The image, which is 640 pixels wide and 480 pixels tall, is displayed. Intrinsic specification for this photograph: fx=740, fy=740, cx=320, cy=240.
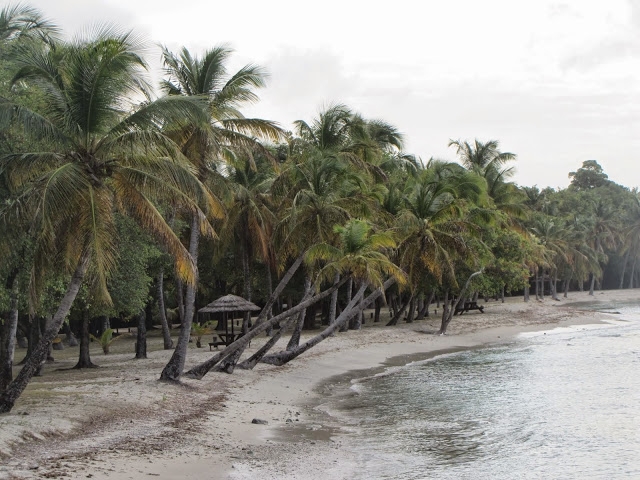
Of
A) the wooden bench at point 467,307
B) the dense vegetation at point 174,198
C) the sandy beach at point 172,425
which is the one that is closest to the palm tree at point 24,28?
the dense vegetation at point 174,198

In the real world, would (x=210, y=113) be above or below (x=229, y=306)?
above

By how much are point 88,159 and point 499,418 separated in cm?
1126

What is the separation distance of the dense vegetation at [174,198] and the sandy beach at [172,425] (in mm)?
1042

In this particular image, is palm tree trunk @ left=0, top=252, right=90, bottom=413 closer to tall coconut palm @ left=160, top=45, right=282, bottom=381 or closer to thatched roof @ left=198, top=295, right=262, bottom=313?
tall coconut palm @ left=160, top=45, right=282, bottom=381

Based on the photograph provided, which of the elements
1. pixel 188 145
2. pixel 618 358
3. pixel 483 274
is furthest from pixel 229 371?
pixel 483 274

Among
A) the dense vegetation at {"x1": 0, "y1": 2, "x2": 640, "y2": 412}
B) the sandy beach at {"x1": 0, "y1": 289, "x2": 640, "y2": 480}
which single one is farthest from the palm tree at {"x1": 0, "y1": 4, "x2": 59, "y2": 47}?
the sandy beach at {"x1": 0, "y1": 289, "x2": 640, "y2": 480}

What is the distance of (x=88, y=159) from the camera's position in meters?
13.9

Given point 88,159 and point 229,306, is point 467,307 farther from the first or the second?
point 88,159

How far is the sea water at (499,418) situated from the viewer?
13172mm

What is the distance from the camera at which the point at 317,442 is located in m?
14.6

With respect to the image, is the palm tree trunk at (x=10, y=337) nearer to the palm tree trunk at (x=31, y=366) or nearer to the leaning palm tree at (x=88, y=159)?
the leaning palm tree at (x=88, y=159)

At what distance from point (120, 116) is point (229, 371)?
11.0m

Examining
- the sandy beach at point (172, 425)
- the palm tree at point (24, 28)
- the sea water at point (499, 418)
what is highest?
the palm tree at point (24, 28)

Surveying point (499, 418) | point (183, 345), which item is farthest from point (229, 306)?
point (499, 418)
